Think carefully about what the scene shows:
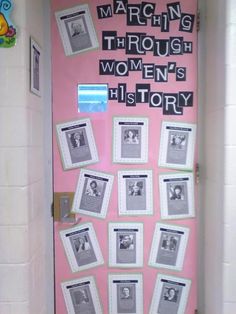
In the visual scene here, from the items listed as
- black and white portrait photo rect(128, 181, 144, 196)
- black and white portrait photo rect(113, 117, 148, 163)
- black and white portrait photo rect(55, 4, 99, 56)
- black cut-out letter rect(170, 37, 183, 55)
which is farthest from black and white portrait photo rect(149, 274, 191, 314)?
black and white portrait photo rect(55, 4, 99, 56)

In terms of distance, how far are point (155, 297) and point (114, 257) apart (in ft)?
1.12

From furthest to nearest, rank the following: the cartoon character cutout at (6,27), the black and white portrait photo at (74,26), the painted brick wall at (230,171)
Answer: the black and white portrait photo at (74,26) → the painted brick wall at (230,171) → the cartoon character cutout at (6,27)

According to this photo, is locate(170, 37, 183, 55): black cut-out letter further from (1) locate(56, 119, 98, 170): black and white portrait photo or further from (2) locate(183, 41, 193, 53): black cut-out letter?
(1) locate(56, 119, 98, 170): black and white portrait photo

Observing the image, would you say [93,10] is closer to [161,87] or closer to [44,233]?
[161,87]

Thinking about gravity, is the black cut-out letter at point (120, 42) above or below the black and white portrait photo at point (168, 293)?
above

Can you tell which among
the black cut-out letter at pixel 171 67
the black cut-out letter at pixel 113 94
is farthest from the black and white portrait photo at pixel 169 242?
the black cut-out letter at pixel 171 67

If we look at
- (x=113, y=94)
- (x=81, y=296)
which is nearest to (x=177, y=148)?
(x=113, y=94)

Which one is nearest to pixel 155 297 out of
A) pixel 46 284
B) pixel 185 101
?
pixel 46 284

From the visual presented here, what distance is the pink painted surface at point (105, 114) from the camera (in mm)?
1812

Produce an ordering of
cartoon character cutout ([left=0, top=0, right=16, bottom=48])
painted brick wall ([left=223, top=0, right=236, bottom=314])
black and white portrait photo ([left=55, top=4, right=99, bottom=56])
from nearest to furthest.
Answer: cartoon character cutout ([left=0, top=0, right=16, bottom=48]) < painted brick wall ([left=223, top=0, right=236, bottom=314]) < black and white portrait photo ([left=55, top=4, right=99, bottom=56])

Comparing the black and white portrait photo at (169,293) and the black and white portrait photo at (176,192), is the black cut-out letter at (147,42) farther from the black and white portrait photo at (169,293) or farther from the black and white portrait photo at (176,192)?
the black and white portrait photo at (169,293)

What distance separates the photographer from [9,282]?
1462 millimetres

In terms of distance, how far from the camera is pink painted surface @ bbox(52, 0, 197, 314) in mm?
1812

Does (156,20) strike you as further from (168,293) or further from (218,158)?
(168,293)
